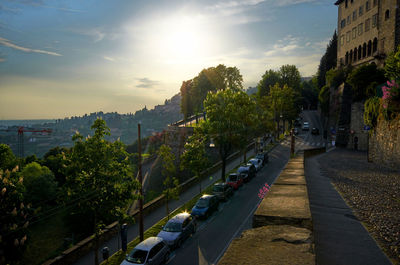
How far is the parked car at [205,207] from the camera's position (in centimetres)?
2367

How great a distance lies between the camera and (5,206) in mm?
17031

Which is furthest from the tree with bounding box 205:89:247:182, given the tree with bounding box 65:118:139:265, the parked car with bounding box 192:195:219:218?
the tree with bounding box 65:118:139:265

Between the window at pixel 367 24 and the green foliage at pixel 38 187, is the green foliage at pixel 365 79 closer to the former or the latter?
the window at pixel 367 24

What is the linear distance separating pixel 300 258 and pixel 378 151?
23.8 metres

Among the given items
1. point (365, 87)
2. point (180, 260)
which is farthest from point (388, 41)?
point (180, 260)

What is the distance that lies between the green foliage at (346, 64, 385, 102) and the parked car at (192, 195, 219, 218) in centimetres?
3652

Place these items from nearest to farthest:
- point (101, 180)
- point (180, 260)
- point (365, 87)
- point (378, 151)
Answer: point (101, 180), point (180, 260), point (378, 151), point (365, 87)

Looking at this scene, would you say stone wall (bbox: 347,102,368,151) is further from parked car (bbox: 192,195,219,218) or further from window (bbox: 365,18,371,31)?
parked car (bbox: 192,195,219,218)

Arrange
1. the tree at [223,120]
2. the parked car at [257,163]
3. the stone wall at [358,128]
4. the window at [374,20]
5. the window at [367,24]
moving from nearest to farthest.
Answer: the tree at [223,120] < the parked car at [257,163] < the stone wall at [358,128] < the window at [374,20] < the window at [367,24]

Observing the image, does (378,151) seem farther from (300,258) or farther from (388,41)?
(388,41)

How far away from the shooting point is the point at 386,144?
2017cm

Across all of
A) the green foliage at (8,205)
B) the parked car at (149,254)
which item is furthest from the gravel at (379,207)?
the green foliage at (8,205)

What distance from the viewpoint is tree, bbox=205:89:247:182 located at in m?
33.4

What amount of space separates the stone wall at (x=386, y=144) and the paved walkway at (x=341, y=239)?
14799mm
